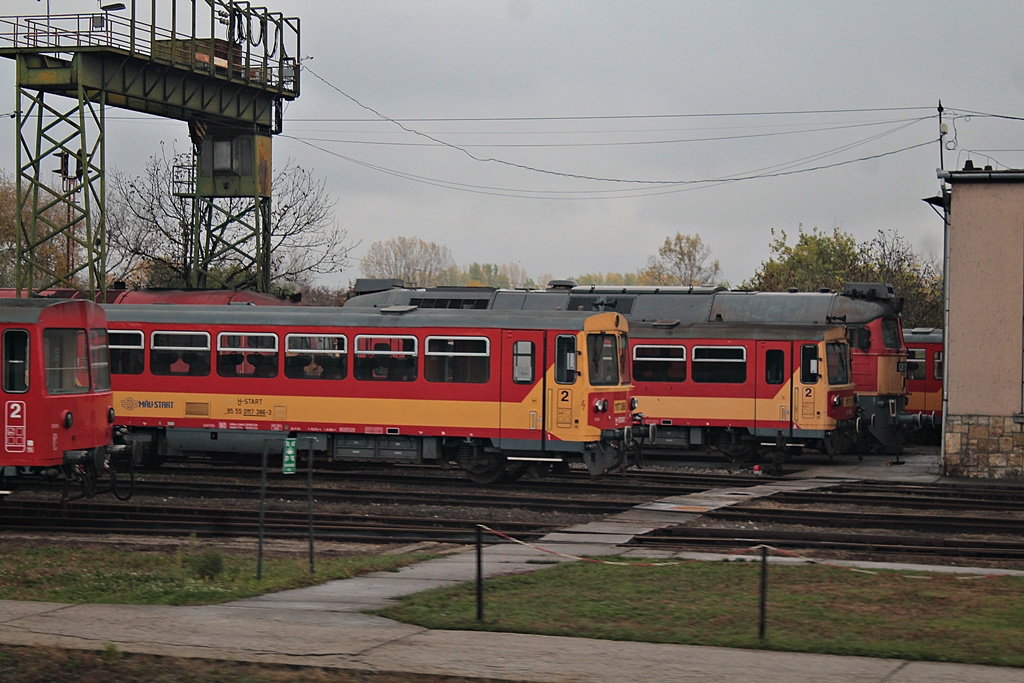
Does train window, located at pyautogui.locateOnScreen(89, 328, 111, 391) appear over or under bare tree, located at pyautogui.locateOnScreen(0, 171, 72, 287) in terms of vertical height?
under

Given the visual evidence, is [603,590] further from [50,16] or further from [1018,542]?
[50,16]

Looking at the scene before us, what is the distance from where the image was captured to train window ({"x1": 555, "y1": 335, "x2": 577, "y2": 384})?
2172 cm

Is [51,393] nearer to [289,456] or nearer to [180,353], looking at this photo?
[289,456]

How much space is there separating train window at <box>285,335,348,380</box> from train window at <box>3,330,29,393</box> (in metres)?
6.88

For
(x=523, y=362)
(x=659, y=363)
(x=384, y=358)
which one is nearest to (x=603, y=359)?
(x=523, y=362)

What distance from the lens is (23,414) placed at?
17156 mm

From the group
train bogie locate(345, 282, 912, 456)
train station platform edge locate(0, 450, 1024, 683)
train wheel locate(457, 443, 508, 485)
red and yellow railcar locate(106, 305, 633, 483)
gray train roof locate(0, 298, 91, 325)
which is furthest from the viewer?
train bogie locate(345, 282, 912, 456)

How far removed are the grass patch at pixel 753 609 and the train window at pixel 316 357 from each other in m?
10.8

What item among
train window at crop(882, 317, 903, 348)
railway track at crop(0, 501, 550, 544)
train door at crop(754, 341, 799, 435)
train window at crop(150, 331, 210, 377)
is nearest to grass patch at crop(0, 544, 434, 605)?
railway track at crop(0, 501, 550, 544)

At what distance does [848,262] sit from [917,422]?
101ft

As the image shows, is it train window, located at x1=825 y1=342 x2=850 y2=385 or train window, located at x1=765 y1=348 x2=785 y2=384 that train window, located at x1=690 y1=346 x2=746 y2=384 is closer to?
train window, located at x1=765 y1=348 x2=785 y2=384

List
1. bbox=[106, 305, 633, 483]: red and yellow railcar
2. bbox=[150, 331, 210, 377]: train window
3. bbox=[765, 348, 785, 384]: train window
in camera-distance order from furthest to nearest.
Answer: bbox=[765, 348, 785, 384]: train window < bbox=[150, 331, 210, 377]: train window < bbox=[106, 305, 633, 483]: red and yellow railcar

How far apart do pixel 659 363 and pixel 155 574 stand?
632 inches

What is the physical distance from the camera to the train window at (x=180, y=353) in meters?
24.1
